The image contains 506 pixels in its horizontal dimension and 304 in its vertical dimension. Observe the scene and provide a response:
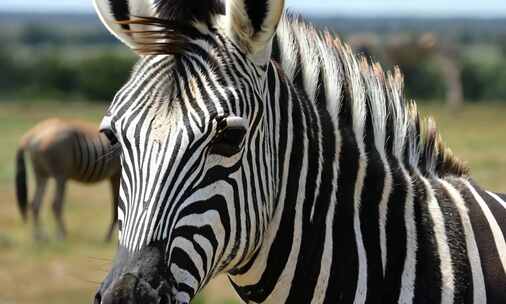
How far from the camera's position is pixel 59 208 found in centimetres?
1491

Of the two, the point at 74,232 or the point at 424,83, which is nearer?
the point at 74,232

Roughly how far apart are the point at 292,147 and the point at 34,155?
13.4 metres

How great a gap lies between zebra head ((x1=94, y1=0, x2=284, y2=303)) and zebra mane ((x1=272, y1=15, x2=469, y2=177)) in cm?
23

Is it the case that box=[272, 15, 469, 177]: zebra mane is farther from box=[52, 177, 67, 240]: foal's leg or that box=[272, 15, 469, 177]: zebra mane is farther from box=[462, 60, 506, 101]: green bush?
box=[462, 60, 506, 101]: green bush

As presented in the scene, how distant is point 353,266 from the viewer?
2.60 metres

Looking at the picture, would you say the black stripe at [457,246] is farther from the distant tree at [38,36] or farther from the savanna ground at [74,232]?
the distant tree at [38,36]

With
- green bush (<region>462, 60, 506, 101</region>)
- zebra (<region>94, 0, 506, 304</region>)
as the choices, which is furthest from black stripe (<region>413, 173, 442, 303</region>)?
green bush (<region>462, 60, 506, 101</region>)

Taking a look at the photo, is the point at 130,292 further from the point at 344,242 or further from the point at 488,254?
the point at 488,254

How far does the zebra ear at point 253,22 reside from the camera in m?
2.41

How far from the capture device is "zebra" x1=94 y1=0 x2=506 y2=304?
2.31 metres

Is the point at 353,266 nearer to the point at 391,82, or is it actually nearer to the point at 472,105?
the point at 391,82

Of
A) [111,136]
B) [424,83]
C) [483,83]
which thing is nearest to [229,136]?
[111,136]

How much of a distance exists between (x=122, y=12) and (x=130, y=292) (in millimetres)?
870

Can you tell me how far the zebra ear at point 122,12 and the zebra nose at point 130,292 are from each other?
0.72 meters
